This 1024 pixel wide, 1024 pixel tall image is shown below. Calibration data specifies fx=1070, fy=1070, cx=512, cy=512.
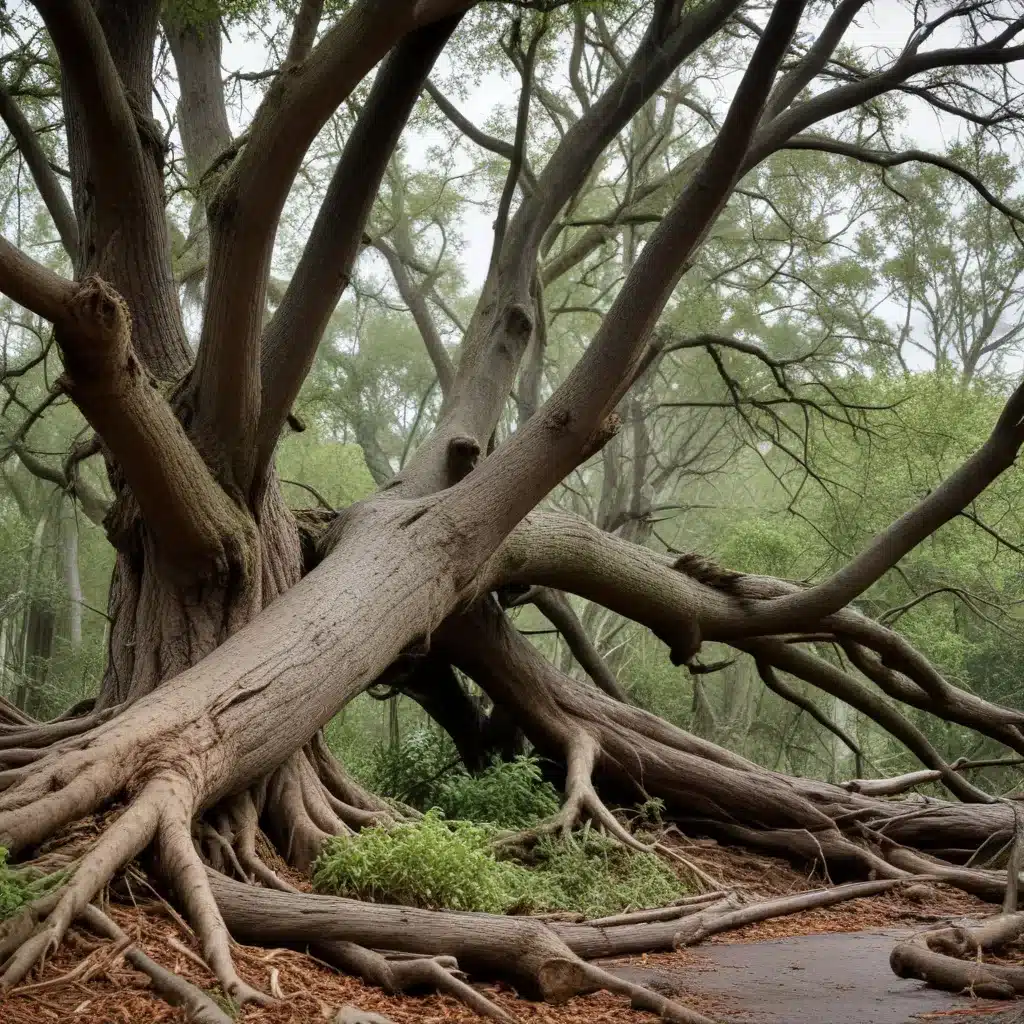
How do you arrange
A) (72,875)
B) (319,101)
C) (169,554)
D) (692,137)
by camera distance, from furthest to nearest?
(692,137), (169,554), (319,101), (72,875)

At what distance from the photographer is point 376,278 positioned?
22672 millimetres

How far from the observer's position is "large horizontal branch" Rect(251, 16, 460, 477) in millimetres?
5410

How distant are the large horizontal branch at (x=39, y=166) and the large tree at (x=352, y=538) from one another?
63mm

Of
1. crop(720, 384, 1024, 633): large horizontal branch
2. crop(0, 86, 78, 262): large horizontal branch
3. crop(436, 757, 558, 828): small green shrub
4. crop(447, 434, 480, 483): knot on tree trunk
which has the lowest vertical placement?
crop(436, 757, 558, 828): small green shrub

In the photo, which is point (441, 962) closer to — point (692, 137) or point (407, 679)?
point (407, 679)

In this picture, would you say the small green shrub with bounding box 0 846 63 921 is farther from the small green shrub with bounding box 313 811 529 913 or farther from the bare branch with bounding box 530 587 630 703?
the bare branch with bounding box 530 587 630 703

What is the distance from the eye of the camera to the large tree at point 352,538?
13.4ft

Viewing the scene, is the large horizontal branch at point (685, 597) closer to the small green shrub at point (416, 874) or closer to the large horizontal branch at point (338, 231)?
the large horizontal branch at point (338, 231)

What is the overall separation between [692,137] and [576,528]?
12189mm

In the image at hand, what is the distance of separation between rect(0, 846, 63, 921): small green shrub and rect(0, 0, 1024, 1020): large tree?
0.07 metres

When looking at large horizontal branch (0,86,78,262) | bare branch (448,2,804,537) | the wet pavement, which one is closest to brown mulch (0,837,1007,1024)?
the wet pavement

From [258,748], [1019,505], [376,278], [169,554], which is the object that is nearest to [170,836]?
[258,748]

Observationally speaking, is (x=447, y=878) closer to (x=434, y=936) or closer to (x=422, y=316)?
(x=434, y=936)

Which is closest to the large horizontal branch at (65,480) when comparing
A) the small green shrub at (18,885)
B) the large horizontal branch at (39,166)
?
the large horizontal branch at (39,166)
